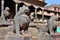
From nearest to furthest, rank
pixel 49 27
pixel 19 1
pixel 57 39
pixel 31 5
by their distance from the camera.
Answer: pixel 57 39 → pixel 49 27 → pixel 19 1 → pixel 31 5

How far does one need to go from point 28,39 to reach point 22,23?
0.63 metres

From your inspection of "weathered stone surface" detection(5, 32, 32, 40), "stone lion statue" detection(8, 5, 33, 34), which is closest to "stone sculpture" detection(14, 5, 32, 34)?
"stone lion statue" detection(8, 5, 33, 34)

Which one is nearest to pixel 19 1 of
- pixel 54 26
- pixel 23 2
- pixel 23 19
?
pixel 23 2

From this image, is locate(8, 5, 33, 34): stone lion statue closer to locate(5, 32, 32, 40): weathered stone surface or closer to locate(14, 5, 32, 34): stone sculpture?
locate(14, 5, 32, 34): stone sculpture

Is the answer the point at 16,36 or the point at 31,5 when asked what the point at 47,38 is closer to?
the point at 16,36

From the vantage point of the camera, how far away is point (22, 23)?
7.11 metres

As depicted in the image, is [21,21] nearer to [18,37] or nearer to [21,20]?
[21,20]

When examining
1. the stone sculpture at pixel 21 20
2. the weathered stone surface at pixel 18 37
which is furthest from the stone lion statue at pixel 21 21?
the weathered stone surface at pixel 18 37

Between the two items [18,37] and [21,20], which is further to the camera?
[21,20]

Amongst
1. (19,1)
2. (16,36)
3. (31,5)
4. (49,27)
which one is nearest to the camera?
(16,36)

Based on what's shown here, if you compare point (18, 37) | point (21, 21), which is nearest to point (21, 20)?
point (21, 21)

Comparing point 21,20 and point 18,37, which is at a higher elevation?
point 21,20

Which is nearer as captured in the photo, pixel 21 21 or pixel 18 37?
pixel 18 37

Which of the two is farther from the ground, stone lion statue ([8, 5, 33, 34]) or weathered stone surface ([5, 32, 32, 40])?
stone lion statue ([8, 5, 33, 34])
